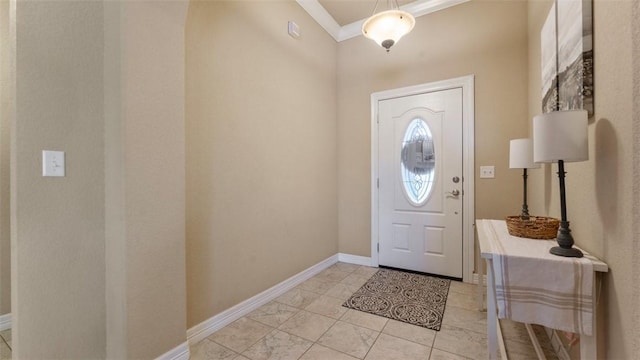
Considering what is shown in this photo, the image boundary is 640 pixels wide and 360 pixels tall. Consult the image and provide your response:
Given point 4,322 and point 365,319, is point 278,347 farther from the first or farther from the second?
point 4,322

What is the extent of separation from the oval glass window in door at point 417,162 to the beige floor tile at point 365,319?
A: 4.72 ft

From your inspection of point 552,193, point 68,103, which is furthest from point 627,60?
point 68,103

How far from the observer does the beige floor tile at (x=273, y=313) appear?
2.07m

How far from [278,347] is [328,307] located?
2.14ft

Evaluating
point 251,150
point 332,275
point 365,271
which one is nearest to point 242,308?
point 332,275

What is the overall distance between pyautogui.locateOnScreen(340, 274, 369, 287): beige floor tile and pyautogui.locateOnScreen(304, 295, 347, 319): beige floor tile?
0.42 meters

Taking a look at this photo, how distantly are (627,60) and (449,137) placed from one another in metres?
1.96

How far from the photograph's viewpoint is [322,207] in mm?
3266

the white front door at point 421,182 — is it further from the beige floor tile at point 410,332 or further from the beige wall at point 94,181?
the beige wall at point 94,181

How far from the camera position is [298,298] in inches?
97.4

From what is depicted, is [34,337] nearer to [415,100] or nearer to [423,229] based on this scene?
[423,229]

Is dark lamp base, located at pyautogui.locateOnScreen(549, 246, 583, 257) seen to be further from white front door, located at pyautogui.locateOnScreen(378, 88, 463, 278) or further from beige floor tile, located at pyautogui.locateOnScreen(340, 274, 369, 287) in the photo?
beige floor tile, located at pyautogui.locateOnScreen(340, 274, 369, 287)

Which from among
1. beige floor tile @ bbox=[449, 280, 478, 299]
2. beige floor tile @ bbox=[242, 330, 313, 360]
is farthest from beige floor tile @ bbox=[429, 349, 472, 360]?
beige floor tile @ bbox=[449, 280, 478, 299]

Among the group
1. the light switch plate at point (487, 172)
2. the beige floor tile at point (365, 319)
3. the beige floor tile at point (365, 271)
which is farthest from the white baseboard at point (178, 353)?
the light switch plate at point (487, 172)
